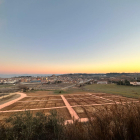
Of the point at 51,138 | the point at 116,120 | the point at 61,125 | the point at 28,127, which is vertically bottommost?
the point at 51,138

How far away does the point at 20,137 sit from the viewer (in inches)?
124

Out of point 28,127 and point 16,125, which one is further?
point 16,125

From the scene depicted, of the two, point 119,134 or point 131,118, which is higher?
point 131,118

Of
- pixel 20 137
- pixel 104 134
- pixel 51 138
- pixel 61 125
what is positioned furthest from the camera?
pixel 61 125

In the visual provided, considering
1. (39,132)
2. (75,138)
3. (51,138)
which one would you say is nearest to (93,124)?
(75,138)

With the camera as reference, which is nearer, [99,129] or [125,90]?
[99,129]

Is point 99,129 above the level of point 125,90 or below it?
above

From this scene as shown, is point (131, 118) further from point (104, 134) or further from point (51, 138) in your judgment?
point (51, 138)

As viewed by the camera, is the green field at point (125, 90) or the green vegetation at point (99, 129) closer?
the green vegetation at point (99, 129)

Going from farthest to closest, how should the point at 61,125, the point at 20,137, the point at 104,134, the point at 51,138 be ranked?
the point at 61,125 → the point at 51,138 → the point at 20,137 → the point at 104,134

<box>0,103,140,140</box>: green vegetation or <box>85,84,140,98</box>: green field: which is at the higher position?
<box>0,103,140,140</box>: green vegetation

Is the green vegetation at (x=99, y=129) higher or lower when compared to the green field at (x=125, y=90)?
higher

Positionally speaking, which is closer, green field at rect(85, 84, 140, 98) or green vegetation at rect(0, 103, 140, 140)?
green vegetation at rect(0, 103, 140, 140)

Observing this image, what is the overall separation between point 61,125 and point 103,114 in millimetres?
1859
